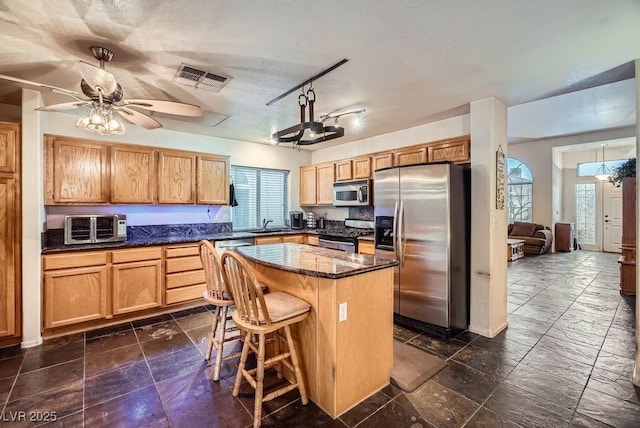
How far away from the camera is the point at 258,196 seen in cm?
547

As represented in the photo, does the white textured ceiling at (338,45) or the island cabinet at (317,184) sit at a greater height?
the white textured ceiling at (338,45)

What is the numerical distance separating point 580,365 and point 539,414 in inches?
38.6

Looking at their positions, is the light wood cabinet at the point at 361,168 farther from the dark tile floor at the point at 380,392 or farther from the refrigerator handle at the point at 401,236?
the dark tile floor at the point at 380,392

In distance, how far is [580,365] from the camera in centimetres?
248

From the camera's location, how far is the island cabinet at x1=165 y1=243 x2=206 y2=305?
368 centimetres

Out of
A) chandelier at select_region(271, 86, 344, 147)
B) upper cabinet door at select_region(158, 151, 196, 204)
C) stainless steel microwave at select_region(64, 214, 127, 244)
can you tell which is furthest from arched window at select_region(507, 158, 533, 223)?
stainless steel microwave at select_region(64, 214, 127, 244)

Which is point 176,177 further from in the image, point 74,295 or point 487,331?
point 487,331

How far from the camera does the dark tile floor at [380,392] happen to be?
187 centimetres

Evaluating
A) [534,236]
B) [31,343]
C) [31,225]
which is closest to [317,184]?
[31,225]

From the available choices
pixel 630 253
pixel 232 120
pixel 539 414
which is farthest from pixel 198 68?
pixel 630 253

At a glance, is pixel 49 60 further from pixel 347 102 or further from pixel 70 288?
pixel 347 102

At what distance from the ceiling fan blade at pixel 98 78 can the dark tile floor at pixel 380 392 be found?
214 centimetres

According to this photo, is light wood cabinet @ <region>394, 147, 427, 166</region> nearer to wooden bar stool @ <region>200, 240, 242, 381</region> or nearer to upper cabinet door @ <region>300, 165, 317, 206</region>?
upper cabinet door @ <region>300, 165, 317, 206</region>

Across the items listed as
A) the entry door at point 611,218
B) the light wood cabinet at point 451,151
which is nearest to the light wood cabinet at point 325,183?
the light wood cabinet at point 451,151
